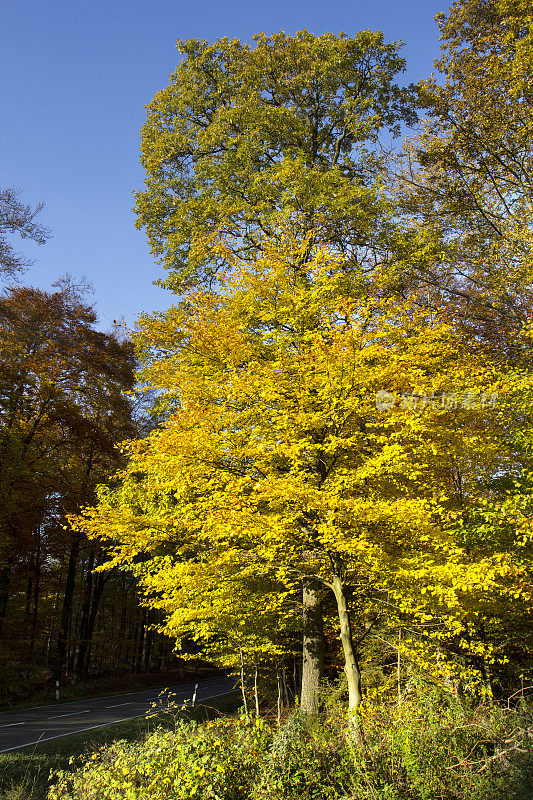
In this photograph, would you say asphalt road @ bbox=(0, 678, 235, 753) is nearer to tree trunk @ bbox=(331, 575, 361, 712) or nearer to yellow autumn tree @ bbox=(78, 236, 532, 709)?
yellow autumn tree @ bbox=(78, 236, 532, 709)

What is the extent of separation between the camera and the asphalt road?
10594 millimetres

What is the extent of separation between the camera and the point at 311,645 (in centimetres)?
1083

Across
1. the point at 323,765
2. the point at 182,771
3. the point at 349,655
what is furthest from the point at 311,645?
the point at 182,771

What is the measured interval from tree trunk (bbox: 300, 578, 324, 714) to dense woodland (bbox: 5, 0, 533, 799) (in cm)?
6

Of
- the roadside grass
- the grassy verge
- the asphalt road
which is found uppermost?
the roadside grass

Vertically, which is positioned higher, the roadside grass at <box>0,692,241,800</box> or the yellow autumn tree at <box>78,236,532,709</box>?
the yellow autumn tree at <box>78,236,532,709</box>

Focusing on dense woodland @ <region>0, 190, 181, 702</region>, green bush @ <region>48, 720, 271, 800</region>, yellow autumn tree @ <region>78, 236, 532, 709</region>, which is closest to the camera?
green bush @ <region>48, 720, 271, 800</region>

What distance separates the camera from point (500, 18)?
512 inches

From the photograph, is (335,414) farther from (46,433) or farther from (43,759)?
(46,433)

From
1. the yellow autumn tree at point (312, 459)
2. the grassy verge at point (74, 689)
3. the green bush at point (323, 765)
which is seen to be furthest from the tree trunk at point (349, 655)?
the grassy verge at point (74, 689)

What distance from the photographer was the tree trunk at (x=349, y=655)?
829 centimetres

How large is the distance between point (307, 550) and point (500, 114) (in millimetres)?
11446

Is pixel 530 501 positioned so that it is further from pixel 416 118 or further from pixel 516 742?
pixel 416 118

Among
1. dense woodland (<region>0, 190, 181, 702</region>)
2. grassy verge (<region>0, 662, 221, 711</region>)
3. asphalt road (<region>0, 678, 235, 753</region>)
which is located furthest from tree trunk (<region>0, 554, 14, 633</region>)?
asphalt road (<region>0, 678, 235, 753</region>)
